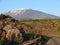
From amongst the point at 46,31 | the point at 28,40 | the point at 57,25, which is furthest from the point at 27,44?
the point at 57,25

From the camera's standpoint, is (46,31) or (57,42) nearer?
(57,42)

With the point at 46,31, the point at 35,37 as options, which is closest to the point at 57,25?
the point at 46,31

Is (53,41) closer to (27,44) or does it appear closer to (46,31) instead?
(27,44)

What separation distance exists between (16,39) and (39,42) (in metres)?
1.94

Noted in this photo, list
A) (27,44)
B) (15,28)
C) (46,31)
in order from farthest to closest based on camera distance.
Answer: (46,31) < (15,28) < (27,44)

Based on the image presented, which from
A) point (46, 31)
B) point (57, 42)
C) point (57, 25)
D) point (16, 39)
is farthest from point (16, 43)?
point (57, 25)

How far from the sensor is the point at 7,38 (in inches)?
797

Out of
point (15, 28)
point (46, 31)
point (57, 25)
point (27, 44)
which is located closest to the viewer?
point (27, 44)

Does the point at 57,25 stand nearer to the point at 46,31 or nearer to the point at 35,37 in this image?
the point at 46,31

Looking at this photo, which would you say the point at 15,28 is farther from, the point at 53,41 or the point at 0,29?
the point at 53,41

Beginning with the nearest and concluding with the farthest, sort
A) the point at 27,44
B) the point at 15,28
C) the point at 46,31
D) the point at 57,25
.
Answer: the point at 27,44 < the point at 15,28 < the point at 46,31 < the point at 57,25

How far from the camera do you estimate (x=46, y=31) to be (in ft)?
91.9

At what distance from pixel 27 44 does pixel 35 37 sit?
6.08 ft

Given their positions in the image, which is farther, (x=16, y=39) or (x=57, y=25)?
(x=57, y=25)
